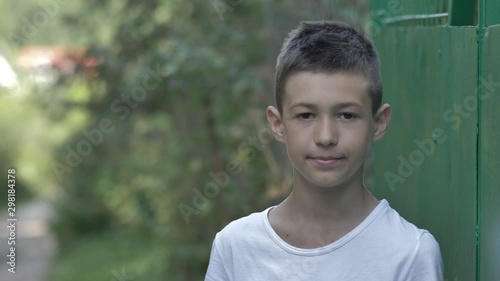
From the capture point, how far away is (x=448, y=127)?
9.12 ft

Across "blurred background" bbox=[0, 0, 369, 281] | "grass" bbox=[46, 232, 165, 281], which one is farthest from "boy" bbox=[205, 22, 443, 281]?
"grass" bbox=[46, 232, 165, 281]

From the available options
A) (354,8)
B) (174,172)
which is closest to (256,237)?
(354,8)

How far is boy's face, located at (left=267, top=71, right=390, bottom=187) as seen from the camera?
255 centimetres

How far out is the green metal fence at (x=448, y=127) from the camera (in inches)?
94.0

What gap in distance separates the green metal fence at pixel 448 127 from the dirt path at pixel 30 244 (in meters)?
10.5

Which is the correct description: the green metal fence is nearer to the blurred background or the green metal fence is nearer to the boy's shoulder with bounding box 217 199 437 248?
the boy's shoulder with bounding box 217 199 437 248

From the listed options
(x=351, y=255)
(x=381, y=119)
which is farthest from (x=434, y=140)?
(x=351, y=255)

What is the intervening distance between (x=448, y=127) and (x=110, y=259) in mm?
13251

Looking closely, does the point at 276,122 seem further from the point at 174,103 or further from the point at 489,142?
the point at 174,103

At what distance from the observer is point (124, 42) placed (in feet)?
29.6

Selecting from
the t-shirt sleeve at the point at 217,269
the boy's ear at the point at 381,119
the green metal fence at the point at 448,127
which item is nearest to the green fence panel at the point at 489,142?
the green metal fence at the point at 448,127

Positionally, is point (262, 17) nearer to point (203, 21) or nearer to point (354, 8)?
point (203, 21)

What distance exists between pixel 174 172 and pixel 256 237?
24.1ft

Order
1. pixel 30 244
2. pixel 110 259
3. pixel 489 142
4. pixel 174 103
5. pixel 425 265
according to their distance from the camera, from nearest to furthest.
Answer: pixel 489 142 < pixel 425 265 < pixel 174 103 < pixel 110 259 < pixel 30 244
